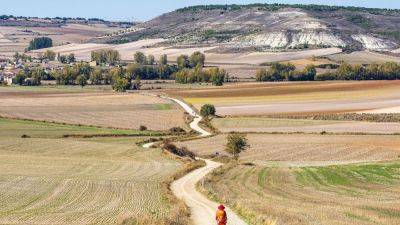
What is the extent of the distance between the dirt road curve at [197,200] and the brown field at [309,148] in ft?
42.7

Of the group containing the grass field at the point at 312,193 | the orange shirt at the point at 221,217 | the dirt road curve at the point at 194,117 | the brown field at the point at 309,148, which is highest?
the orange shirt at the point at 221,217

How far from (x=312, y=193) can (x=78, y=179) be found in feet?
44.4

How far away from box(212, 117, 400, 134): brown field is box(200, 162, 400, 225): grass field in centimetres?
2825

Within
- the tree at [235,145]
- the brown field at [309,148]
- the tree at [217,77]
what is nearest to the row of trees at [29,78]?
the tree at [217,77]

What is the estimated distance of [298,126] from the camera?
9506 cm

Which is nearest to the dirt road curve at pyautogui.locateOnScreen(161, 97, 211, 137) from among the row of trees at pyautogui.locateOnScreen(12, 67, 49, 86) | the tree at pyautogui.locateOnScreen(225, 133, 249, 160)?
the tree at pyautogui.locateOnScreen(225, 133, 249, 160)

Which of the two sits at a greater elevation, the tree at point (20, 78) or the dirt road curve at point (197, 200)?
the dirt road curve at point (197, 200)

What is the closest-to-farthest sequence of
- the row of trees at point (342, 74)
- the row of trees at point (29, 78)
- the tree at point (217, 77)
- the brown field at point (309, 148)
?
the brown field at point (309, 148), the tree at point (217, 77), the row of trees at point (29, 78), the row of trees at point (342, 74)

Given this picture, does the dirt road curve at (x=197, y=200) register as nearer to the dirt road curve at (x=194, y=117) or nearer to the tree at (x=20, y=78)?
the dirt road curve at (x=194, y=117)

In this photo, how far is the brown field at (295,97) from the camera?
114 meters

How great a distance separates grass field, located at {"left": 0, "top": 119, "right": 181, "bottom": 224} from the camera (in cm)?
3575

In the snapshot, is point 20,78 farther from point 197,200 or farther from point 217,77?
point 197,200

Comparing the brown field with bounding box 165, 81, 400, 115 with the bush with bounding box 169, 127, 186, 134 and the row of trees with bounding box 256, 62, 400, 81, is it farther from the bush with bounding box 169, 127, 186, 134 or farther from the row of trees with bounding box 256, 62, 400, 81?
the bush with bounding box 169, 127, 186, 134

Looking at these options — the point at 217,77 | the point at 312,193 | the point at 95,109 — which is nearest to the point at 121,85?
the point at 217,77
